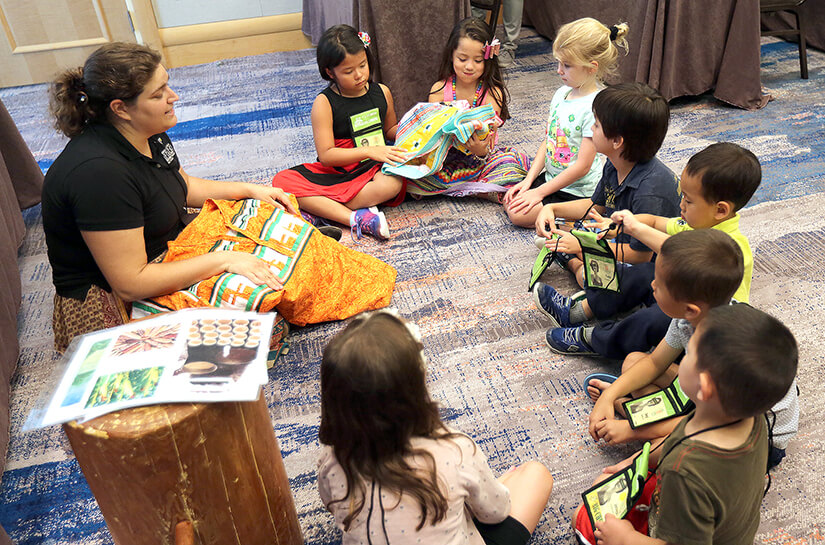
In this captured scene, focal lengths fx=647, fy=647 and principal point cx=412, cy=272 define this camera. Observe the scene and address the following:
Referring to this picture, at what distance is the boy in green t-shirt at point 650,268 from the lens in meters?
1.58

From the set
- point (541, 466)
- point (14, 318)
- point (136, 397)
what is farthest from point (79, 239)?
point (541, 466)

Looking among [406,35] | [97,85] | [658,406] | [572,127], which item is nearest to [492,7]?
[406,35]

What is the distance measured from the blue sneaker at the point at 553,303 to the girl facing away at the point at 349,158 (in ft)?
2.29

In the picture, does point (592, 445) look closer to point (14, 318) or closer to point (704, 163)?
point (704, 163)

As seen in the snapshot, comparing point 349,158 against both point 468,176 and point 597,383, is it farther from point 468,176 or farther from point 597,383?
point 597,383

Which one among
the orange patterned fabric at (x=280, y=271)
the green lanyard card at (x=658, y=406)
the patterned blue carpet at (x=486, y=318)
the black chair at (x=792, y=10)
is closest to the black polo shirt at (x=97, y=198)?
the orange patterned fabric at (x=280, y=271)

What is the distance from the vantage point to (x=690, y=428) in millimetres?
1155

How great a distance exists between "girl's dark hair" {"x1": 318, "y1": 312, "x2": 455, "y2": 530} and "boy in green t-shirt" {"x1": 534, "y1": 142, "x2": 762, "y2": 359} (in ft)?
2.88

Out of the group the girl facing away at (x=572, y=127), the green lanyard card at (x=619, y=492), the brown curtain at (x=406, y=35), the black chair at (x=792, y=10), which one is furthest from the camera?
the black chair at (x=792, y=10)

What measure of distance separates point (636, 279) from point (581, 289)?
321mm

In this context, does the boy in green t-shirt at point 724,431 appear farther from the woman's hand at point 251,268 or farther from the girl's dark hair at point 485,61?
the girl's dark hair at point 485,61

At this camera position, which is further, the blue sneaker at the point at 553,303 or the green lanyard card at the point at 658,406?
the blue sneaker at the point at 553,303

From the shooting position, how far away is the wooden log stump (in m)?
1.07

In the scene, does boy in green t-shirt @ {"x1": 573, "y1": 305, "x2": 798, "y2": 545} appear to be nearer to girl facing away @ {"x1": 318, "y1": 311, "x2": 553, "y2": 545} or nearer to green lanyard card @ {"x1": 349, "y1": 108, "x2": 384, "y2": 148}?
girl facing away @ {"x1": 318, "y1": 311, "x2": 553, "y2": 545}
